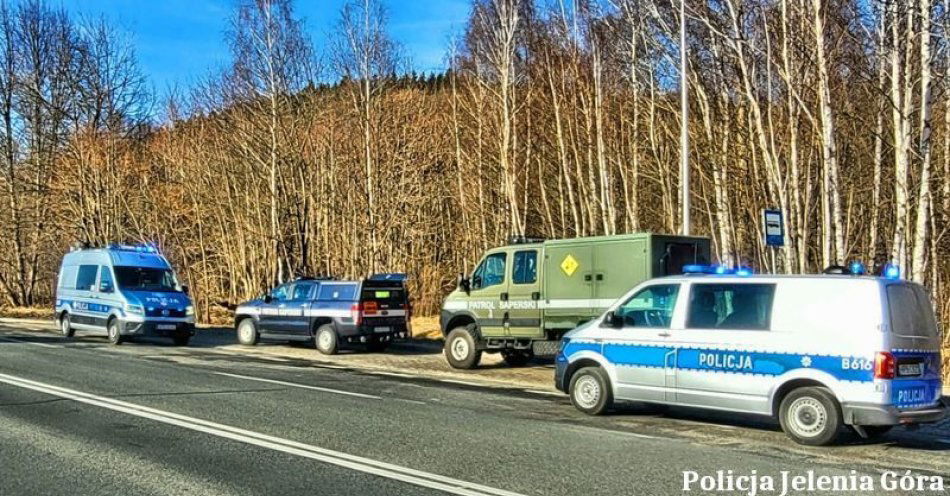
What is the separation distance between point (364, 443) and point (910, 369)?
225 inches

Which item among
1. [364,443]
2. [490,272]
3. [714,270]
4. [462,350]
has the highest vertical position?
[490,272]

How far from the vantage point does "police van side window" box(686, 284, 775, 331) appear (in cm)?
933

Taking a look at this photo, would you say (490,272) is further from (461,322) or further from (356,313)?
→ (356,313)

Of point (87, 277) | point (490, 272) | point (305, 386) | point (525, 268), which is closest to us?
point (305, 386)

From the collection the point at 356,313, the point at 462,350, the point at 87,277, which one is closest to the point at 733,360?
the point at 462,350

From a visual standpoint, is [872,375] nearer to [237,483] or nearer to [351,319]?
[237,483]

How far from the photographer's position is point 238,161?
34938mm

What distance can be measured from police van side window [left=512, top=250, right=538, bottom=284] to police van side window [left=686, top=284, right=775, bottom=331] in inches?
222

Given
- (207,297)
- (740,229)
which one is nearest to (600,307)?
(740,229)

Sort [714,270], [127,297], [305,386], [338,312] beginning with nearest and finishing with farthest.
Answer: [714,270], [305,386], [338,312], [127,297]

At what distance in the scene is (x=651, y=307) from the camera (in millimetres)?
10312

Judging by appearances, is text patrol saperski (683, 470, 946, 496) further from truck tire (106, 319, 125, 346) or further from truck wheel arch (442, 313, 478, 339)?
truck tire (106, 319, 125, 346)

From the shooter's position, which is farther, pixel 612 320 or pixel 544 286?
pixel 544 286

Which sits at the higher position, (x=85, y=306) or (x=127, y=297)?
(x=127, y=297)
